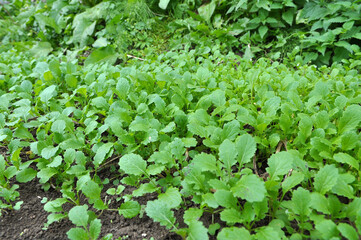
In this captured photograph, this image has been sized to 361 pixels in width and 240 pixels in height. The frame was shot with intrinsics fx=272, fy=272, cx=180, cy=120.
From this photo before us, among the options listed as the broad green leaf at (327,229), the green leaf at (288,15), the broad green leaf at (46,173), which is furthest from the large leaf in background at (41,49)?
the broad green leaf at (327,229)

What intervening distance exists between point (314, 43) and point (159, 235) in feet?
10.4

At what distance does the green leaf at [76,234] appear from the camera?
1202mm

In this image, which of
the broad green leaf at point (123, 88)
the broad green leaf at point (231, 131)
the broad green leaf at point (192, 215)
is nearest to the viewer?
the broad green leaf at point (192, 215)

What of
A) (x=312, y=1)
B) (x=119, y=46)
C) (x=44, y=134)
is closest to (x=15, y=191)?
(x=44, y=134)

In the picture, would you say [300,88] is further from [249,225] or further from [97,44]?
[97,44]

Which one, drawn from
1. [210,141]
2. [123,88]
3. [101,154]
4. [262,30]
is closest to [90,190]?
[101,154]

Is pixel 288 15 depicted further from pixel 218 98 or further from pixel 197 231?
pixel 197 231

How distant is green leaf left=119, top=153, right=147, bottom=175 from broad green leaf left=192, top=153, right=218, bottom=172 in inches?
11.8

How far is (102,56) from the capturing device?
398cm

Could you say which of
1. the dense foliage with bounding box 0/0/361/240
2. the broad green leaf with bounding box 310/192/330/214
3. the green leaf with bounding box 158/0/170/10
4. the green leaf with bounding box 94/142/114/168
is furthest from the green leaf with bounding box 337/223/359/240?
the green leaf with bounding box 158/0/170/10

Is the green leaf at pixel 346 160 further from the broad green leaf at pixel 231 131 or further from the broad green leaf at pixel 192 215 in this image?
the broad green leaf at pixel 192 215

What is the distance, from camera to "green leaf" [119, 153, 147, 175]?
4.76 feet

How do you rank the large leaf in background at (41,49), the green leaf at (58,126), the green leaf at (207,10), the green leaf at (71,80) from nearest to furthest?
1. the green leaf at (58,126)
2. the green leaf at (71,80)
3. the green leaf at (207,10)
4. the large leaf in background at (41,49)

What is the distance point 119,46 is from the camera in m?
4.18
